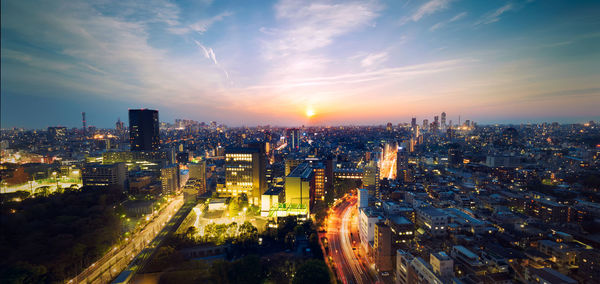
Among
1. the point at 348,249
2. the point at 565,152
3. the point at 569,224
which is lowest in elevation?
the point at 348,249

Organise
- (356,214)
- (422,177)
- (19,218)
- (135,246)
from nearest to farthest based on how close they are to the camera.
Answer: (19,218), (135,246), (356,214), (422,177)

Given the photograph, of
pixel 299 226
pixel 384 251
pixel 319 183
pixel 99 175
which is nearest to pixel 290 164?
pixel 319 183

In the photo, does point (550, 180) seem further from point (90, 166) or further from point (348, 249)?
point (90, 166)

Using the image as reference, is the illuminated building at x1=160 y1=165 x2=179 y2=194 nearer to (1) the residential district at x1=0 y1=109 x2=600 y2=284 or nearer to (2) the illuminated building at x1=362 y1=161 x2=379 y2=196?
(1) the residential district at x1=0 y1=109 x2=600 y2=284

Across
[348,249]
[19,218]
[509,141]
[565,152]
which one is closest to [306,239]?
[348,249]

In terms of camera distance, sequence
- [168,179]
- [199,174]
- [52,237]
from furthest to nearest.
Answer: [168,179] → [199,174] → [52,237]

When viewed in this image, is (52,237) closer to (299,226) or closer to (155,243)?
(155,243)

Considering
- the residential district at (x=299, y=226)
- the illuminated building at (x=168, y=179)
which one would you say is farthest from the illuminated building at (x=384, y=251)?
the illuminated building at (x=168, y=179)
